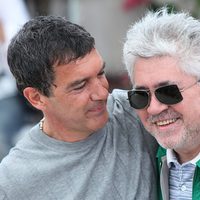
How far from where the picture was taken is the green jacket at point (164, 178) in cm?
307

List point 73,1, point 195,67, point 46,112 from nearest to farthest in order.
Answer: point 195,67, point 46,112, point 73,1

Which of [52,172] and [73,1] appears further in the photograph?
[73,1]

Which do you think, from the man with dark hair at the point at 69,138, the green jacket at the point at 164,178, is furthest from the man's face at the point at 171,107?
the man with dark hair at the point at 69,138

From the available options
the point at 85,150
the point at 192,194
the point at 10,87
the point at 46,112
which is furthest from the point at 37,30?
the point at 10,87

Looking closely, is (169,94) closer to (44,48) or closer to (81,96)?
(81,96)

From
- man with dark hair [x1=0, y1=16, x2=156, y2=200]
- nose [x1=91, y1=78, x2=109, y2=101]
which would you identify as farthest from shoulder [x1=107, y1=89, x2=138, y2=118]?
nose [x1=91, y1=78, x2=109, y2=101]

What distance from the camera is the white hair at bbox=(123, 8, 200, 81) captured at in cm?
296

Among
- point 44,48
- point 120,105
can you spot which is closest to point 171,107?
point 120,105

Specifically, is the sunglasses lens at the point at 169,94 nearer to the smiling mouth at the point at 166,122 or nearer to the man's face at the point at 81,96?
the smiling mouth at the point at 166,122

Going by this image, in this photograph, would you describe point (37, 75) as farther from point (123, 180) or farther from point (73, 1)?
point (73, 1)

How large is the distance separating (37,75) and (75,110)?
28 cm

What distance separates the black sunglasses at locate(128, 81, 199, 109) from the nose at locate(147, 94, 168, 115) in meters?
0.02

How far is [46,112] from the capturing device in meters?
3.41

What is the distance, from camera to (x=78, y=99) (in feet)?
10.6
